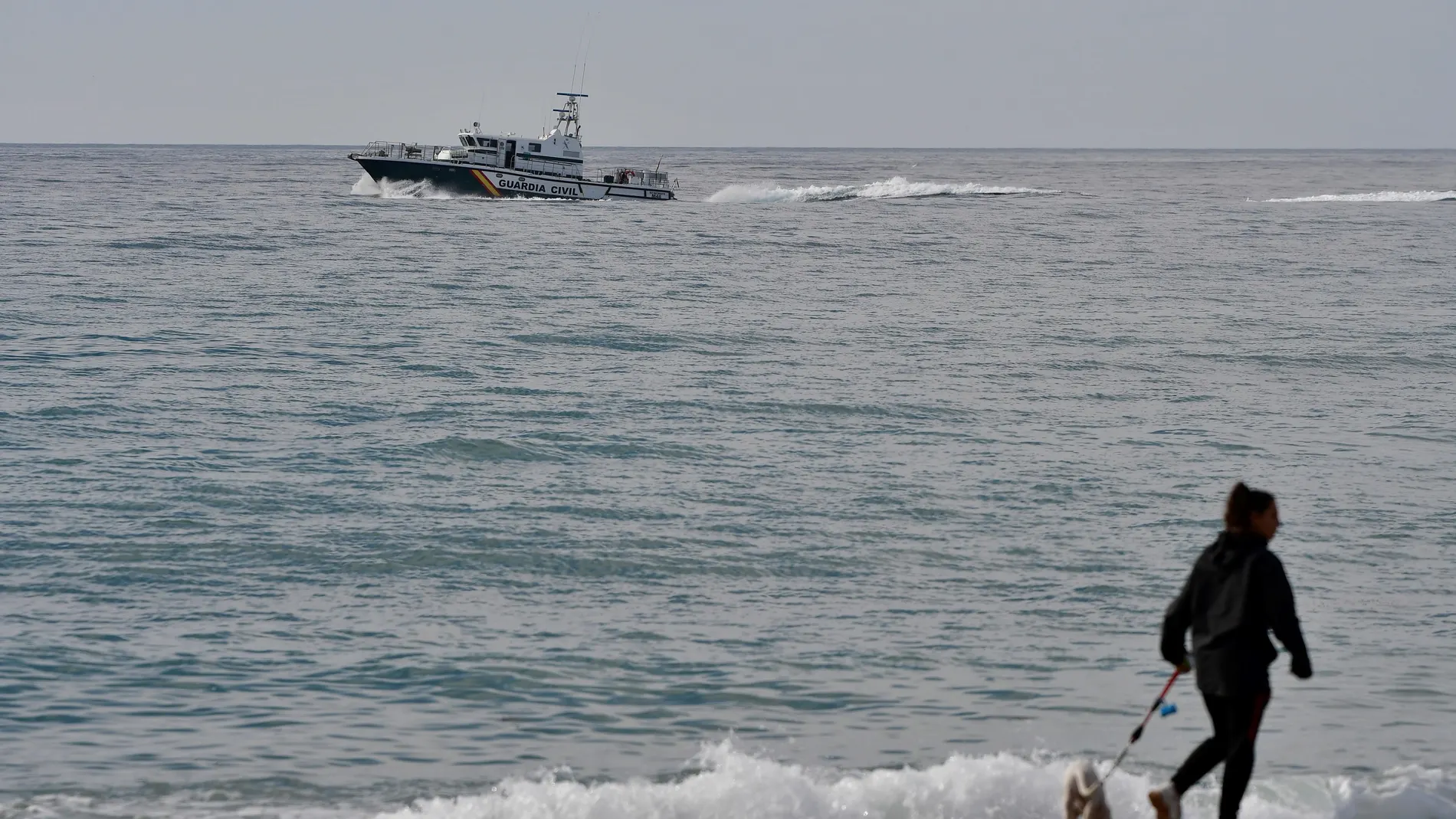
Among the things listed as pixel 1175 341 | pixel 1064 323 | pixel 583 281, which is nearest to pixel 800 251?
pixel 583 281

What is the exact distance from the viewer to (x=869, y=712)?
31.4 ft

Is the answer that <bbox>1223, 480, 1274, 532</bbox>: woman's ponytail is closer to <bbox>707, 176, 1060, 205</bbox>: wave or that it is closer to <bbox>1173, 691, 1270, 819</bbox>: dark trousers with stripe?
<bbox>1173, 691, 1270, 819</bbox>: dark trousers with stripe

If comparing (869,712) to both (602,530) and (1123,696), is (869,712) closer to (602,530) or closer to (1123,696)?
(1123,696)

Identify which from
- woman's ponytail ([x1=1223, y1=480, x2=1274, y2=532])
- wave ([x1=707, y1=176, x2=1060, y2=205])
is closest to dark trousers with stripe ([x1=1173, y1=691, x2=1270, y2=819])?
woman's ponytail ([x1=1223, y1=480, x2=1274, y2=532])

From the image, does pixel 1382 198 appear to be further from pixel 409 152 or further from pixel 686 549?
pixel 686 549

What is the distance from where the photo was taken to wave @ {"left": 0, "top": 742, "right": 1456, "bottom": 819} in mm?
8094

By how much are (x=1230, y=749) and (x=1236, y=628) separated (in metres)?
0.65

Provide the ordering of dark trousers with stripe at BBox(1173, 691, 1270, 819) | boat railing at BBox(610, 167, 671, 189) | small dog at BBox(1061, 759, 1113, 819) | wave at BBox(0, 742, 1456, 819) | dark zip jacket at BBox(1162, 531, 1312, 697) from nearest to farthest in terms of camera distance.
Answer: dark zip jacket at BBox(1162, 531, 1312, 697) → dark trousers with stripe at BBox(1173, 691, 1270, 819) → small dog at BBox(1061, 759, 1113, 819) → wave at BBox(0, 742, 1456, 819) → boat railing at BBox(610, 167, 671, 189)

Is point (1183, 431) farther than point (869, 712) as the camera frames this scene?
Yes

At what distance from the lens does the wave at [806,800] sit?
8.09 meters

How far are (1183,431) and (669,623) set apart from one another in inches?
396

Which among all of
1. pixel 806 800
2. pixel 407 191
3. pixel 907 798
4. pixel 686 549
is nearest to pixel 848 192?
pixel 407 191

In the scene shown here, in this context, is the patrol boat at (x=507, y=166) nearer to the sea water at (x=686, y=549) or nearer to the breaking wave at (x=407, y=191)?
the breaking wave at (x=407, y=191)

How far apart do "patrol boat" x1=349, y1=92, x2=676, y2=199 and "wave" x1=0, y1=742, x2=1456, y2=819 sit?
70.3 m
